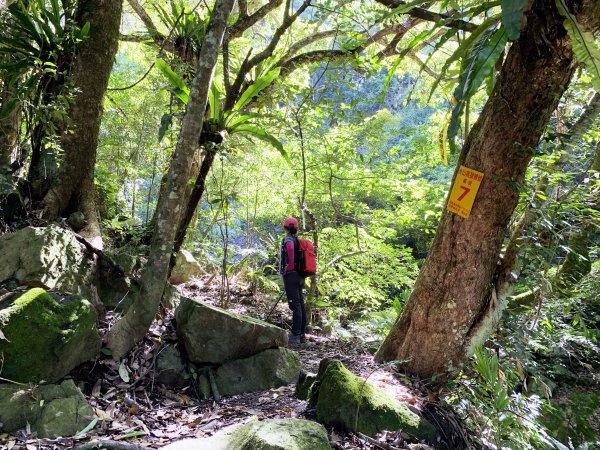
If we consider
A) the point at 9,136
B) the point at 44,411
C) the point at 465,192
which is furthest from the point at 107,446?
the point at 9,136

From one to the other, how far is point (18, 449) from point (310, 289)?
3.74 metres

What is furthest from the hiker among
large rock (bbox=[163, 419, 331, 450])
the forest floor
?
large rock (bbox=[163, 419, 331, 450])

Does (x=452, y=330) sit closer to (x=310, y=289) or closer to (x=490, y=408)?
(x=490, y=408)

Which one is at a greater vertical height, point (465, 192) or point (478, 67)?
point (478, 67)

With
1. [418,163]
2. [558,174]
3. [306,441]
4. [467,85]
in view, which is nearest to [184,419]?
[306,441]

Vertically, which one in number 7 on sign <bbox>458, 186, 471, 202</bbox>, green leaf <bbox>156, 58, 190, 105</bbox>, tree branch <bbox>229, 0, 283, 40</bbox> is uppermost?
tree branch <bbox>229, 0, 283, 40</bbox>

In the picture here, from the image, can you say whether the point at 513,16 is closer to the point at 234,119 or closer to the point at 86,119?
the point at 234,119

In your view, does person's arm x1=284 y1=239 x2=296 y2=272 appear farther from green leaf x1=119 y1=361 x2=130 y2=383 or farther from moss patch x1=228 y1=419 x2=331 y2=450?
moss patch x1=228 y1=419 x2=331 y2=450

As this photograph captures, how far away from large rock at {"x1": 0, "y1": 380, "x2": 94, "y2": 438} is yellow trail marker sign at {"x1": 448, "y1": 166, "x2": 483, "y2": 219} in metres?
2.77

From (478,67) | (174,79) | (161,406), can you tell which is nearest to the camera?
(478,67)

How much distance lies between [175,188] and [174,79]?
1231mm

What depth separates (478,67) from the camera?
96.9 inches

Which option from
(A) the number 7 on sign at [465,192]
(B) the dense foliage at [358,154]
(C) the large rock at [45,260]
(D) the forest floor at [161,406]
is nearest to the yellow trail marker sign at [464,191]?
(A) the number 7 on sign at [465,192]

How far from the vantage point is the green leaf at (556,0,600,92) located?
2.24 meters
